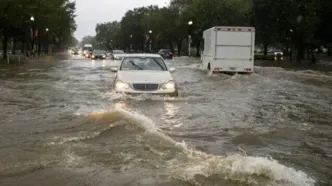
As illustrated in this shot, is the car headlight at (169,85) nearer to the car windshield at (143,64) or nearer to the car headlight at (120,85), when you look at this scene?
the car headlight at (120,85)

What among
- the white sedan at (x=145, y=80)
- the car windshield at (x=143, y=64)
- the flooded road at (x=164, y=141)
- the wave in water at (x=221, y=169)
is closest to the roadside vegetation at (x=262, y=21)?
the car windshield at (x=143, y=64)

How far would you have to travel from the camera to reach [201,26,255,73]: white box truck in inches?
1010

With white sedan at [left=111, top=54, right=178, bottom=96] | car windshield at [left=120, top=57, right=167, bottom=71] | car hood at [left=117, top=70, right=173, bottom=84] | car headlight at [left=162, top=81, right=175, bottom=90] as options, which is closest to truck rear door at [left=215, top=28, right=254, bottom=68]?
car windshield at [left=120, top=57, right=167, bottom=71]

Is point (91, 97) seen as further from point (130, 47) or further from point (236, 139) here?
point (130, 47)

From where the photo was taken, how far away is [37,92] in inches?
662

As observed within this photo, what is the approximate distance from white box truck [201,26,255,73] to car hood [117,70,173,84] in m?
12.2

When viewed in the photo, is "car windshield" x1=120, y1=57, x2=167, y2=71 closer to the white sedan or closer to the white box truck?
the white sedan

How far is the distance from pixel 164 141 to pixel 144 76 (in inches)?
230

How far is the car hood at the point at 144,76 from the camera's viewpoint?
43.9ft

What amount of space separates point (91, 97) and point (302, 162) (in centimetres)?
934

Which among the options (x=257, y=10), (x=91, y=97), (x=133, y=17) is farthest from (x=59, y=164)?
(x=133, y=17)

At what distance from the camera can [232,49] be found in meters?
25.8

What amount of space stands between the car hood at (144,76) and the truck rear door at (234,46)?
12.2 m

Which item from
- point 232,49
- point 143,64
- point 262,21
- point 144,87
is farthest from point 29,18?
point 144,87
